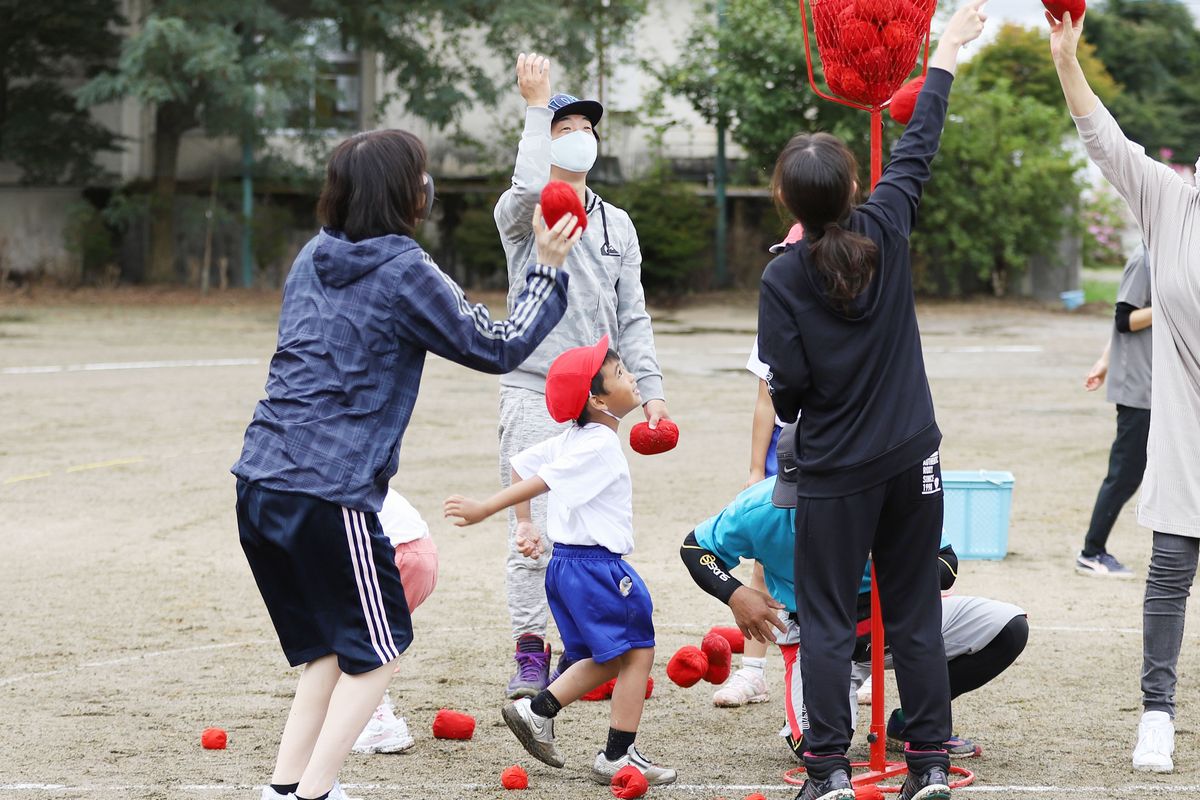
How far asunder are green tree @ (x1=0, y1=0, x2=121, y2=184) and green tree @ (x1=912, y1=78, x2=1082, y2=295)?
44.3ft

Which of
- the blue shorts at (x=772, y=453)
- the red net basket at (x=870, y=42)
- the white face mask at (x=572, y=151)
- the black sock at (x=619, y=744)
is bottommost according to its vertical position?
the black sock at (x=619, y=744)

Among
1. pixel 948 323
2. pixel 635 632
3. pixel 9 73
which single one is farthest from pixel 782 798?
pixel 9 73

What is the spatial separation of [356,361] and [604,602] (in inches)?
46.5

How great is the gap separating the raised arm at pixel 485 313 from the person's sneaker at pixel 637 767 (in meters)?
1.31

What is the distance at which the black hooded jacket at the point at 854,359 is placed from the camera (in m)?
3.78

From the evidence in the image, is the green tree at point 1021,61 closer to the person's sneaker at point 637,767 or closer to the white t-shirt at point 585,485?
the white t-shirt at point 585,485

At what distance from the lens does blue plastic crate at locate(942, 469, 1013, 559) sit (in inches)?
297

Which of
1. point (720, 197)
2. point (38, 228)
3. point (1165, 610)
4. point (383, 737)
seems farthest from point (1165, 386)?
point (38, 228)

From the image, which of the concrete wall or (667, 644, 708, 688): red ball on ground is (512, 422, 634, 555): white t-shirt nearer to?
(667, 644, 708, 688): red ball on ground

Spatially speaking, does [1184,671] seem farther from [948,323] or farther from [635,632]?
[948,323]

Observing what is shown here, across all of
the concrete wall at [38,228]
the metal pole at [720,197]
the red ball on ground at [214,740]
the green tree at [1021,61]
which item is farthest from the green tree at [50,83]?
the red ball on ground at [214,740]

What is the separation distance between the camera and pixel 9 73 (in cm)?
2423

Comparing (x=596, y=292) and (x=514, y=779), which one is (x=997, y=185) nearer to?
(x=596, y=292)

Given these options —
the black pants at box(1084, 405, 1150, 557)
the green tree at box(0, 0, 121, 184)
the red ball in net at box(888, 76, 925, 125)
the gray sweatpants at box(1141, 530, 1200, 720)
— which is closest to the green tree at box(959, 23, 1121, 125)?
the green tree at box(0, 0, 121, 184)
